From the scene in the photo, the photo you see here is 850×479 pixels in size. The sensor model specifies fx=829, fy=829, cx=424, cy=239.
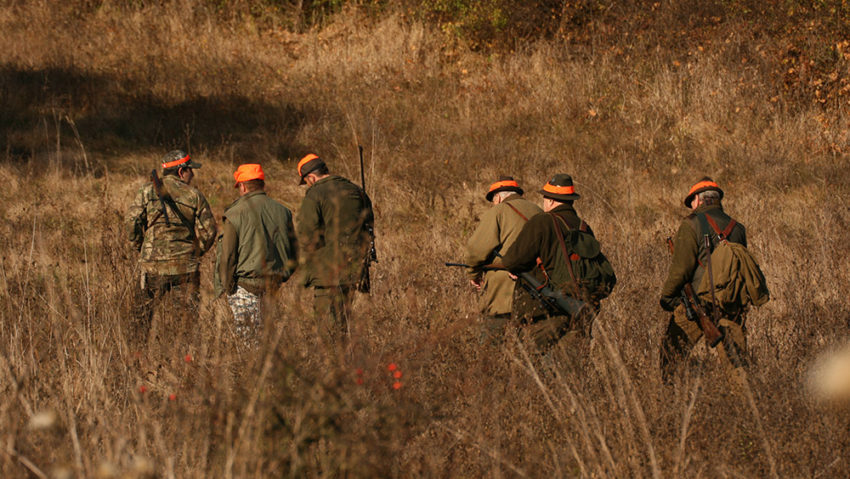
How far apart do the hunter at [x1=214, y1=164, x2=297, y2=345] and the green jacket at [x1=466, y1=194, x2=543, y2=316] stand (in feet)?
4.46

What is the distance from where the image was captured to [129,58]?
14.9 m

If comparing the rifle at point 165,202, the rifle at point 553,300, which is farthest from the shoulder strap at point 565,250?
the rifle at point 165,202

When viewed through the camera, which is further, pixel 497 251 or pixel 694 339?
pixel 497 251

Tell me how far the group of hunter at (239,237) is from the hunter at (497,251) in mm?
805

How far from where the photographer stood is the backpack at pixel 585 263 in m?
5.20

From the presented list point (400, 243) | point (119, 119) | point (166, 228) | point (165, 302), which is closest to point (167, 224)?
point (166, 228)

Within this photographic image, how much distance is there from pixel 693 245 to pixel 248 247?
3114mm

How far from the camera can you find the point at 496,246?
5.83 meters

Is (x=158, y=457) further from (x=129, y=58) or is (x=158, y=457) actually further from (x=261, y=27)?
(x=261, y=27)

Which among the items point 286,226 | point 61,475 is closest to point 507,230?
point 286,226

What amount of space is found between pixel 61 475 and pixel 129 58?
45.0ft

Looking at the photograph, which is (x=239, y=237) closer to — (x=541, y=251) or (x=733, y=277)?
(x=541, y=251)

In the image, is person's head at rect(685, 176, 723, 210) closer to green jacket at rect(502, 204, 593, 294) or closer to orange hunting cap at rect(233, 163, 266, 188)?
green jacket at rect(502, 204, 593, 294)

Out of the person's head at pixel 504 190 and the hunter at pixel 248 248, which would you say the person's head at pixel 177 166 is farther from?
the person's head at pixel 504 190
